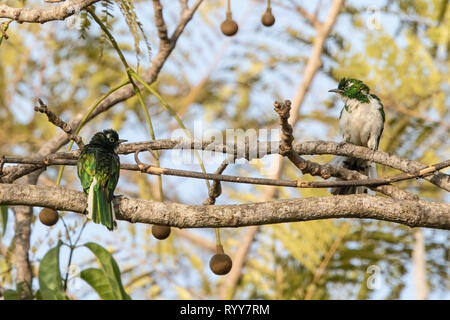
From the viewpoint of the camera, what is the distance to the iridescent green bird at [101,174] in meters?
4.06

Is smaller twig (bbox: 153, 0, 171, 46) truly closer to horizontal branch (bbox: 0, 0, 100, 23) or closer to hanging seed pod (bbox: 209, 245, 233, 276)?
horizontal branch (bbox: 0, 0, 100, 23)

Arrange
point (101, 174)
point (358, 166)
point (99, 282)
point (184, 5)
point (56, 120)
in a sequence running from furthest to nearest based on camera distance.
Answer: point (358, 166) → point (184, 5) → point (99, 282) → point (101, 174) → point (56, 120)

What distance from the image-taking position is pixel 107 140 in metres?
4.82

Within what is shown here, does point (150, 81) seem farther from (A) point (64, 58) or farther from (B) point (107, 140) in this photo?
(A) point (64, 58)

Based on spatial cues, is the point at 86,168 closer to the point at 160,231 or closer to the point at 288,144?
the point at 160,231

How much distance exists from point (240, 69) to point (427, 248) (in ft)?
14.3

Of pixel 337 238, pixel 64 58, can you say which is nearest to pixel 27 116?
pixel 64 58

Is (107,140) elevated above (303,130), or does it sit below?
below

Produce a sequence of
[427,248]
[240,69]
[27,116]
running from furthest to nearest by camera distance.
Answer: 1. [240,69]
2. [27,116]
3. [427,248]

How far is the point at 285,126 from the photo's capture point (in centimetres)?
390

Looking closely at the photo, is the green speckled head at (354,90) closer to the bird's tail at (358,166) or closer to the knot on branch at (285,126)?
the bird's tail at (358,166)

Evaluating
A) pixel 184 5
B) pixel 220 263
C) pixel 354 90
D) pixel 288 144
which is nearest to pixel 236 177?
pixel 288 144

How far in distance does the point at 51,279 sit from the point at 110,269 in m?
0.37

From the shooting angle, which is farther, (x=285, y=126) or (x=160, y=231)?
(x=160, y=231)
